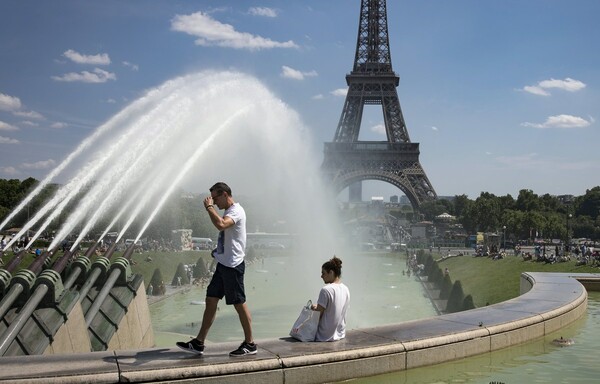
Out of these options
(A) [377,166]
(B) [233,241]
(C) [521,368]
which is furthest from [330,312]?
(A) [377,166]

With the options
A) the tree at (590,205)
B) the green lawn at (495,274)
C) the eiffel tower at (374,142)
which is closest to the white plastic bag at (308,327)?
the green lawn at (495,274)

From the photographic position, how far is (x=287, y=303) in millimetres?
38562

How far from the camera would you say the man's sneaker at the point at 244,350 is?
24.7 ft

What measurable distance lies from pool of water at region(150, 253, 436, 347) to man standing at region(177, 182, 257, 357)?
8.01m

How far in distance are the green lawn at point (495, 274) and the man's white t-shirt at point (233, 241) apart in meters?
27.1

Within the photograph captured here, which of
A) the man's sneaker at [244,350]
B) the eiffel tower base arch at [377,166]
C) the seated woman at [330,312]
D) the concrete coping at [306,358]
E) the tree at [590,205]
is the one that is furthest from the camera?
the tree at [590,205]

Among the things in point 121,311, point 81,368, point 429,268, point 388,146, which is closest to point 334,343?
point 81,368

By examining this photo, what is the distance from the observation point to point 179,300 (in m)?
41.2

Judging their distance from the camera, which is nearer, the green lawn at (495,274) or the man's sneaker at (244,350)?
the man's sneaker at (244,350)

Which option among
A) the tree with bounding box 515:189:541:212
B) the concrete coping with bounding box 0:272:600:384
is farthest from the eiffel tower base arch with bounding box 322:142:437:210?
the concrete coping with bounding box 0:272:600:384

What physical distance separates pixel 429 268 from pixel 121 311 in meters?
48.8

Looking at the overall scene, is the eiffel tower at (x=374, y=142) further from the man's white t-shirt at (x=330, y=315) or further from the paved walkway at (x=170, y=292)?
the man's white t-shirt at (x=330, y=315)

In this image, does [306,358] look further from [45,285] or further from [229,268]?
[45,285]

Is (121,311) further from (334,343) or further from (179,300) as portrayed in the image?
(179,300)
